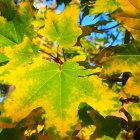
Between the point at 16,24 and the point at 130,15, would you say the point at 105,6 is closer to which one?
the point at 130,15

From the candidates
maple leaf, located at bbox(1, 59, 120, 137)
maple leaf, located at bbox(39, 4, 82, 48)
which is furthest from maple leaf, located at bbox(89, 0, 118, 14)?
maple leaf, located at bbox(1, 59, 120, 137)

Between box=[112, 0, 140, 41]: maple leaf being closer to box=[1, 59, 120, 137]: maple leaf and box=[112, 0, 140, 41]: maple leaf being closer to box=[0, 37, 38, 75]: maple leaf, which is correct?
box=[1, 59, 120, 137]: maple leaf

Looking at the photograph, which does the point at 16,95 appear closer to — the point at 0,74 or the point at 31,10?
the point at 0,74

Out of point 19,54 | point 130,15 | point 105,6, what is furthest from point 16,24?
point 130,15

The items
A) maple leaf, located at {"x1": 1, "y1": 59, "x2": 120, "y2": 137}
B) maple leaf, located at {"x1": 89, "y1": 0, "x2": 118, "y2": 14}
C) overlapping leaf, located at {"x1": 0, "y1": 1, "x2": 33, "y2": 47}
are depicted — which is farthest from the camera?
overlapping leaf, located at {"x1": 0, "y1": 1, "x2": 33, "y2": 47}

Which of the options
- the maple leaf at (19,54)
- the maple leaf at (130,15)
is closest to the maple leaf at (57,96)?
the maple leaf at (19,54)

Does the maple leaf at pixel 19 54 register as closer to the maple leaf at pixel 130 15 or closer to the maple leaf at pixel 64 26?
the maple leaf at pixel 64 26

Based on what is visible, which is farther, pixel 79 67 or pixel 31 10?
pixel 31 10

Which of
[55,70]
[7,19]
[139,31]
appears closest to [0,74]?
[55,70]
